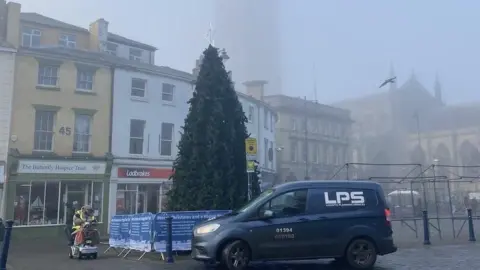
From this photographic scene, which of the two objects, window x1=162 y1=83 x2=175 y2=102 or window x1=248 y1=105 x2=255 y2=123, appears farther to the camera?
window x1=248 y1=105 x2=255 y2=123

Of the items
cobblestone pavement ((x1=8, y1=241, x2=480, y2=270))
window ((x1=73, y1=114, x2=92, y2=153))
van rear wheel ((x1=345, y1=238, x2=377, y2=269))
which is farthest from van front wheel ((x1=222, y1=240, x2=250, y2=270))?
window ((x1=73, y1=114, x2=92, y2=153))

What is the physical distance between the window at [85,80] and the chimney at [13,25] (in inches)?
138

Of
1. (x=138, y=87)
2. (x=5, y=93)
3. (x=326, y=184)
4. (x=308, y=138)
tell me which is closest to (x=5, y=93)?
(x=5, y=93)

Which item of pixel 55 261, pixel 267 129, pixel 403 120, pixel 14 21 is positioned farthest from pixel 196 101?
pixel 403 120

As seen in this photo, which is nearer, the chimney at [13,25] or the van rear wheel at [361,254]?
the van rear wheel at [361,254]

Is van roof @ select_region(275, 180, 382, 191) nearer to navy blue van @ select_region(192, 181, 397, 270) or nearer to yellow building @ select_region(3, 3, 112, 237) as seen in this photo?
navy blue van @ select_region(192, 181, 397, 270)

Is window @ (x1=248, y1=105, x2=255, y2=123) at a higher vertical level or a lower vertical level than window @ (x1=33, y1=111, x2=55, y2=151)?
higher

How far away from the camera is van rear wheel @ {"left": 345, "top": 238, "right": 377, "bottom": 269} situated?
10.2m

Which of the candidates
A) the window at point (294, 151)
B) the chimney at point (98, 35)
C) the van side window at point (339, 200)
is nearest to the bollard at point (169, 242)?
the van side window at point (339, 200)

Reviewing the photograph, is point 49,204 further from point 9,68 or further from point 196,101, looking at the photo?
point 196,101

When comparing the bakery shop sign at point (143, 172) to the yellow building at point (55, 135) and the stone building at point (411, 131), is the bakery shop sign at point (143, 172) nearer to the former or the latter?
the yellow building at point (55, 135)

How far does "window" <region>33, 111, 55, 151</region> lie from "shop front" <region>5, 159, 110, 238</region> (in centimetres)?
89

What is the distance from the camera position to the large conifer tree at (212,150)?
1468 centimetres

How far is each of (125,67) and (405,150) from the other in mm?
55279
